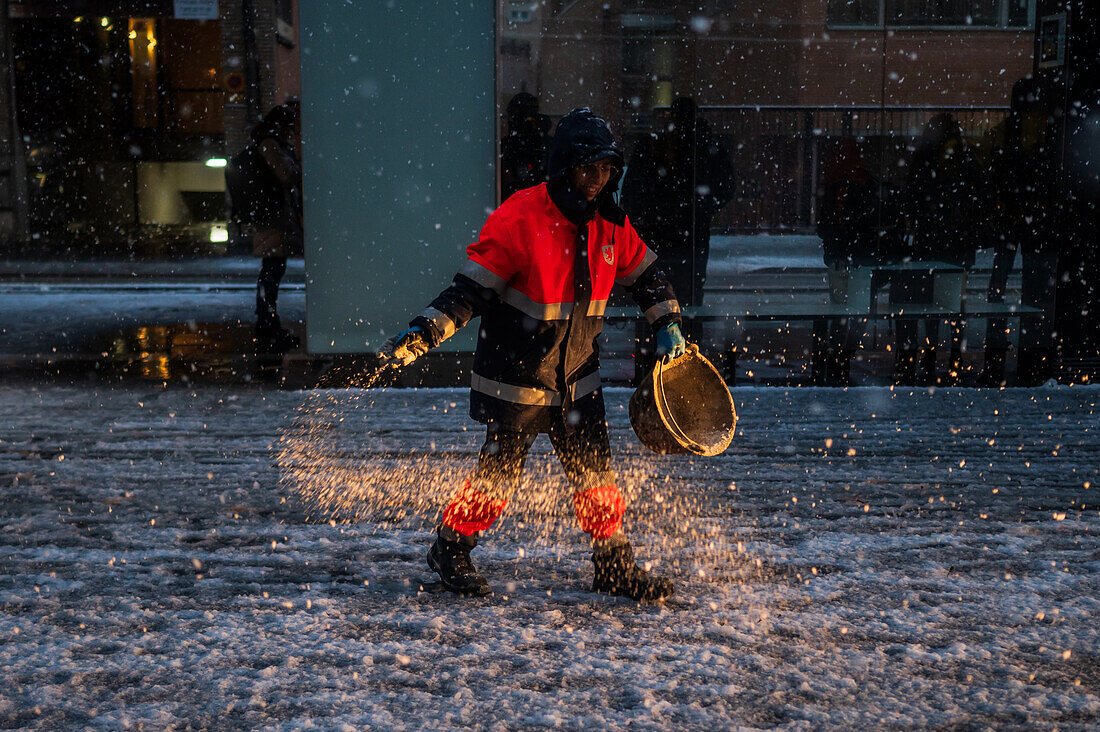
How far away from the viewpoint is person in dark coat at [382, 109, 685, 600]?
3.74 m

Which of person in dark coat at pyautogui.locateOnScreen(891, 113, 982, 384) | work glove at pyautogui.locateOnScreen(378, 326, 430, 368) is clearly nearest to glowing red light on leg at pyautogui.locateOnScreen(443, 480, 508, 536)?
work glove at pyautogui.locateOnScreen(378, 326, 430, 368)

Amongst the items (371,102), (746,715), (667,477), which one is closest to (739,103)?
(371,102)

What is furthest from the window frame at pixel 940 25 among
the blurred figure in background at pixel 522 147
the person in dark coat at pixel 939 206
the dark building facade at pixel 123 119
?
the dark building facade at pixel 123 119

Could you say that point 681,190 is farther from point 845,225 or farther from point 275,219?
point 275,219

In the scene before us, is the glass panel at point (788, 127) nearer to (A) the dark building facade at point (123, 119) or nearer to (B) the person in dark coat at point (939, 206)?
(B) the person in dark coat at point (939, 206)

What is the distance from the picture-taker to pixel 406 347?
11.9 ft

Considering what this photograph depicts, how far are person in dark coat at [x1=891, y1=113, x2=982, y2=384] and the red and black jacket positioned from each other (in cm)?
521

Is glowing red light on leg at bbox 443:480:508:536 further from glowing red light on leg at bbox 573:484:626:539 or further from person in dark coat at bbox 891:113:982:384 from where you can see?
person in dark coat at bbox 891:113:982:384

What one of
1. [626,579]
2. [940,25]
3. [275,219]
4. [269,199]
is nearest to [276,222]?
[275,219]

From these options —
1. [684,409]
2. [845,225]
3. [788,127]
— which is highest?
[788,127]

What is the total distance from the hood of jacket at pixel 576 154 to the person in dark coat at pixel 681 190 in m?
4.79

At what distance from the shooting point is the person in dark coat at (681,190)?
848 cm

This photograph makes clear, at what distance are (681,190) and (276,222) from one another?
3.38m

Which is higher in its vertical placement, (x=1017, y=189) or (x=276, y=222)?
(x=1017, y=189)
